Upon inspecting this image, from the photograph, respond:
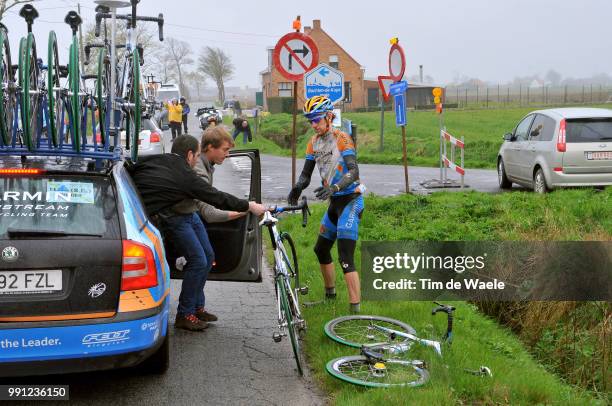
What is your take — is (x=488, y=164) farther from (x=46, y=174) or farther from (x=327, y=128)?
(x=46, y=174)

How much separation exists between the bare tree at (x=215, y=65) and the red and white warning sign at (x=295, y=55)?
10650 cm

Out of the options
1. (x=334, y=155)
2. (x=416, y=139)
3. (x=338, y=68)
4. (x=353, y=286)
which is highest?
(x=338, y=68)

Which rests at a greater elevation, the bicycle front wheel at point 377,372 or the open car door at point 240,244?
the open car door at point 240,244

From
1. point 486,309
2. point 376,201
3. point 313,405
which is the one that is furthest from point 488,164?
point 313,405

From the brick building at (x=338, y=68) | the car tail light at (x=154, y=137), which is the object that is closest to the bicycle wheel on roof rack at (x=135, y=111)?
the car tail light at (x=154, y=137)

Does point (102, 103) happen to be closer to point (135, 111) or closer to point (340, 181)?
point (135, 111)

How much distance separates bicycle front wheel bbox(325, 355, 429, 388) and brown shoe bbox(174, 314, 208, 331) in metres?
1.79

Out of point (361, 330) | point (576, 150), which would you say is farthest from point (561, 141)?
point (361, 330)

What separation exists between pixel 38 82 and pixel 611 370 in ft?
18.5

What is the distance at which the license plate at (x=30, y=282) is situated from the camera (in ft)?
14.8

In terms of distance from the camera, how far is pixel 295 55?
39.5 feet

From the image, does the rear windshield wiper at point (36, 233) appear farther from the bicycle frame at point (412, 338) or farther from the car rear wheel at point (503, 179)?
the car rear wheel at point (503, 179)

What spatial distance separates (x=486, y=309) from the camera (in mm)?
8391

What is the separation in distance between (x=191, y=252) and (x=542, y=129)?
36.0ft
